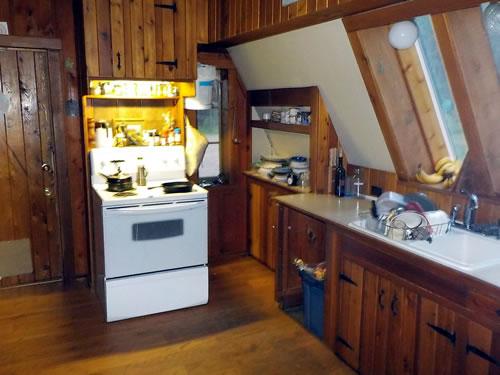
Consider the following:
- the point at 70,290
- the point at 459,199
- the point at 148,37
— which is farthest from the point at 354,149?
the point at 70,290

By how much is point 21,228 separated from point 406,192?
2911 millimetres

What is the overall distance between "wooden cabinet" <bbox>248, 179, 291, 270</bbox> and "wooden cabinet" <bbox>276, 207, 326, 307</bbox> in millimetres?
540

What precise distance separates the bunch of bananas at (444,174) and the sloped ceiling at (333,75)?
27 cm

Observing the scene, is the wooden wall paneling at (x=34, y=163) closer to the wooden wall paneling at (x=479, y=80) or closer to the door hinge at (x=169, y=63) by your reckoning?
the door hinge at (x=169, y=63)

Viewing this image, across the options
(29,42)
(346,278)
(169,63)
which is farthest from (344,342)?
(29,42)

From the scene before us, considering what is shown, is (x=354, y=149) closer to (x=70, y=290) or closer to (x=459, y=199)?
(x=459, y=199)

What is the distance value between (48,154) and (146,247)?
123 cm

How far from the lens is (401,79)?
2701 millimetres

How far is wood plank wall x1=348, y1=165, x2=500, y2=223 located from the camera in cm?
244

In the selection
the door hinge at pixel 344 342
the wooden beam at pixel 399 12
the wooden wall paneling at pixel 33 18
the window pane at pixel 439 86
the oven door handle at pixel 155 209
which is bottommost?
the door hinge at pixel 344 342

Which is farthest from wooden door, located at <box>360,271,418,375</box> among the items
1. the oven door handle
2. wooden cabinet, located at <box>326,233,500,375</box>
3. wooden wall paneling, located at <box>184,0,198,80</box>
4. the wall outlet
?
the wall outlet

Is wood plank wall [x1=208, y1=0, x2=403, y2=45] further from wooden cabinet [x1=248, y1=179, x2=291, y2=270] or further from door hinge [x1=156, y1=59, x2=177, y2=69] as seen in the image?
wooden cabinet [x1=248, y1=179, x2=291, y2=270]

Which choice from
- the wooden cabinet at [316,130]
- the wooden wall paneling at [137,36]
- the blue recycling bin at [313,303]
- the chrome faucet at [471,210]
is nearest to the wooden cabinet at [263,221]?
the wooden cabinet at [316,130]

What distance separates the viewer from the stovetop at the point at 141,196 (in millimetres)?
3119
